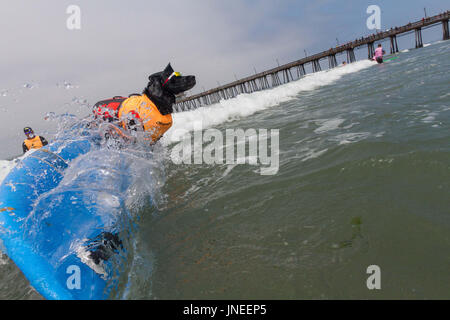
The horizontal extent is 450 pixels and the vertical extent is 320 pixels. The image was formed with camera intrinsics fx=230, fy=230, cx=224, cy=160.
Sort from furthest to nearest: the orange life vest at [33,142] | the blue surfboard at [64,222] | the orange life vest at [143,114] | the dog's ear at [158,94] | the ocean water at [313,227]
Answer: the orange life vest at [33,142], the dog's ear at [158,94], the orange life vest at [143,114], the blue surfboard at [64,222], the ocean water at [313,227]

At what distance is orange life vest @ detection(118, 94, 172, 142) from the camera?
339cm

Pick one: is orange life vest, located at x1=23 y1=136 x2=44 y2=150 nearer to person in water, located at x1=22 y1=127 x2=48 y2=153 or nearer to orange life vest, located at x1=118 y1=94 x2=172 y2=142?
person in water, located at x1=22 y1=127 x2=48 y2=153

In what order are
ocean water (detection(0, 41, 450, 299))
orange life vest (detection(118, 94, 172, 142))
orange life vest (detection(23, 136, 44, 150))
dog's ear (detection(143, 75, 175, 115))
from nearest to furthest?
ocean water (detection(0, 41, 450, 299)) < orange life vest (detection(118, 94, 172, 142)) < dog's ear (detection(143, 75, 175, 115)) < orange life vest (detection(23, 136, 44, 150))

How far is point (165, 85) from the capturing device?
3471 mm

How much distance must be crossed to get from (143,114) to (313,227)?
2.75 m

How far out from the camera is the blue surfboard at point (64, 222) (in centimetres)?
190

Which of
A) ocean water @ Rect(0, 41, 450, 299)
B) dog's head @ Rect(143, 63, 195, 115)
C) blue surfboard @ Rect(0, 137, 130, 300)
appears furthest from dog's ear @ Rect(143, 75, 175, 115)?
ocean water @ Rect(0, 41, 450, 299)

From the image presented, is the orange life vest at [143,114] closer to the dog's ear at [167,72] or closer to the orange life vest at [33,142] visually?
the dog's ear at [167,72]

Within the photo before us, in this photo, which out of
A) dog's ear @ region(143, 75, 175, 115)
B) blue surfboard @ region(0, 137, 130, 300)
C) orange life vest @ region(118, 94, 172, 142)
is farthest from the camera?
dog's ear @ region(143, 75, 175, 115)

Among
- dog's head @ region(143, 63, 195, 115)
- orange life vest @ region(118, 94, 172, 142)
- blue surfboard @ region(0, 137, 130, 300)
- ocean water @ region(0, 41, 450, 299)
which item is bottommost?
ocean water @ region(0, 41, 450, 299)

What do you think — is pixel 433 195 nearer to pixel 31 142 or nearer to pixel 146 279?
pixel 146 279

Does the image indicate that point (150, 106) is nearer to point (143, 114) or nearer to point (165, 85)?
point (143, 114)

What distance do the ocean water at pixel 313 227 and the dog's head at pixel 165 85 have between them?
1.46m

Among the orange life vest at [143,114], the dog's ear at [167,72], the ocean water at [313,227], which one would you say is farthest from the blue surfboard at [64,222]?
the dog's ear at [167,72]
